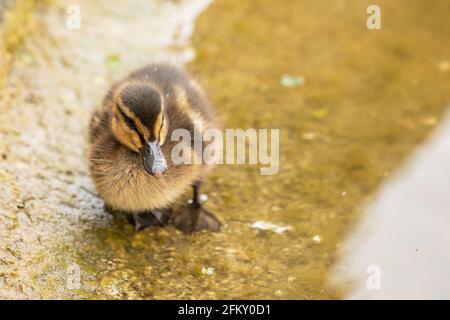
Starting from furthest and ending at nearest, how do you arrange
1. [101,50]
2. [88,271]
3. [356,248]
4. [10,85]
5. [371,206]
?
[101,50], [10,85], [371,206], [356,248], [88,271]

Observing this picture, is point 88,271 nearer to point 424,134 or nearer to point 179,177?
point 179,177

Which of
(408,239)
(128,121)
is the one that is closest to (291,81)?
(408,239)

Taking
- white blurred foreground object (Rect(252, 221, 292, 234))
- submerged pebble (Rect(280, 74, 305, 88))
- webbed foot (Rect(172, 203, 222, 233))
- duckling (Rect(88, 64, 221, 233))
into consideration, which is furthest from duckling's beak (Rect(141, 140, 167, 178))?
submerged pebble (Rect(280, 74, 305, 88))

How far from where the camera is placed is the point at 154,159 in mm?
3537

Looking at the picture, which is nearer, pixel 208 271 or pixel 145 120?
pixel 145 120

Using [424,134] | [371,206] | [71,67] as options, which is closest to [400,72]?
[424,134]

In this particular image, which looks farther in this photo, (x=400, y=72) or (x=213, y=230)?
(x=400, y=72)

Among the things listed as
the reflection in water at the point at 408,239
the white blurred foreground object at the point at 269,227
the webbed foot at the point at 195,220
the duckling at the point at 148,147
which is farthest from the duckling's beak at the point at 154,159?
the reflection in water at the point at 408,239

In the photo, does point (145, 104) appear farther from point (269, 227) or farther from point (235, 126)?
point (235, 126)

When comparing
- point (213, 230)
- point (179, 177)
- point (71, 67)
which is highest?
point (71, 67)

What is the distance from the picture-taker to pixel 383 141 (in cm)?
484

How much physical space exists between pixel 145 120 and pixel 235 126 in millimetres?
1511

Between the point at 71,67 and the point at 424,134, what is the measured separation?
8.72 feet

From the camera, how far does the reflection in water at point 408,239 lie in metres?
3.53
